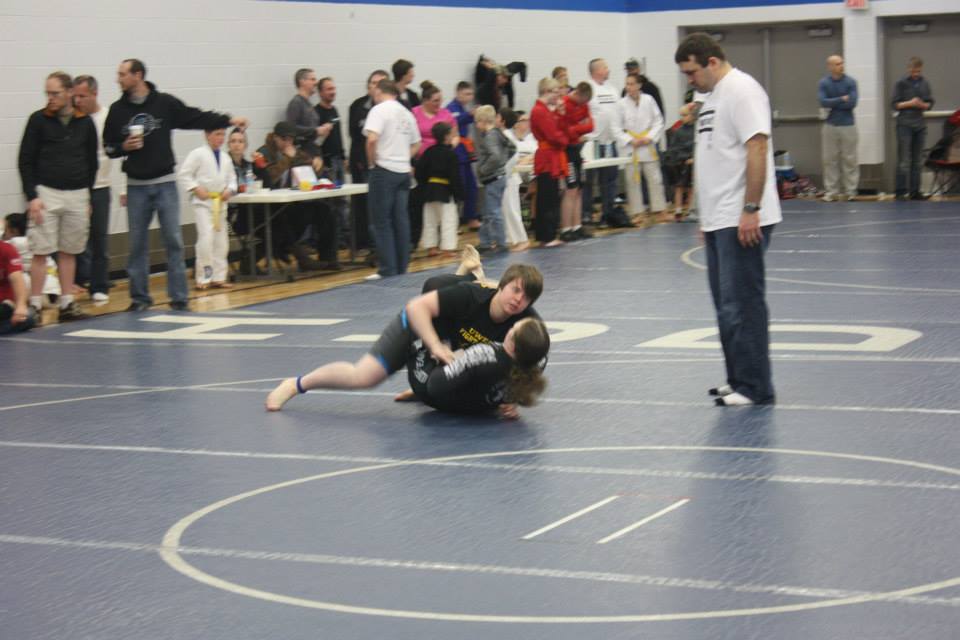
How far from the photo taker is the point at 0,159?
552 inches

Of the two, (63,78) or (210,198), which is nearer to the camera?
(63,78)

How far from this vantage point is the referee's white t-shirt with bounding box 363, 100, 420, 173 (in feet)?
46.2

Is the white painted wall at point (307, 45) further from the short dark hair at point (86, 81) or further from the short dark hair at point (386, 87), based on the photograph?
the short dark hair at point (386, 87)

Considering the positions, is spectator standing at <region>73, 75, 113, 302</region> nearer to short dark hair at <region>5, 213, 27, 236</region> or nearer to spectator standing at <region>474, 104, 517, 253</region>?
short dark hair at <region>5, 213, 27, 236</region>

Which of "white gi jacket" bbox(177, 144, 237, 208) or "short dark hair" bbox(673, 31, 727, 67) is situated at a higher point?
"short dark hair" bbox(673, 31, 727, 67)

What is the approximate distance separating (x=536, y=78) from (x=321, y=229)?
7631mm

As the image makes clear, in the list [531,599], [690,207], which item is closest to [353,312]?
[531,599]

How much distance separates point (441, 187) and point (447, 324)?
8.68 metres

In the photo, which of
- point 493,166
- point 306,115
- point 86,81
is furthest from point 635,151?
point 86,81

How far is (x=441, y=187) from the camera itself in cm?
1612

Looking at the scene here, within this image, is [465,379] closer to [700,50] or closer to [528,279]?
[528,279]

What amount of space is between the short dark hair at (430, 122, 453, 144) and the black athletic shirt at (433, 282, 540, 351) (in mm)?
8421

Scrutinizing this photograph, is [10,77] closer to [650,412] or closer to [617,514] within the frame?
[650,412]

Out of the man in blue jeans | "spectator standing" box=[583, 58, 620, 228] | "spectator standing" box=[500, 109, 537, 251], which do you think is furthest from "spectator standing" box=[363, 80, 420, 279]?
the man in blue jeans
